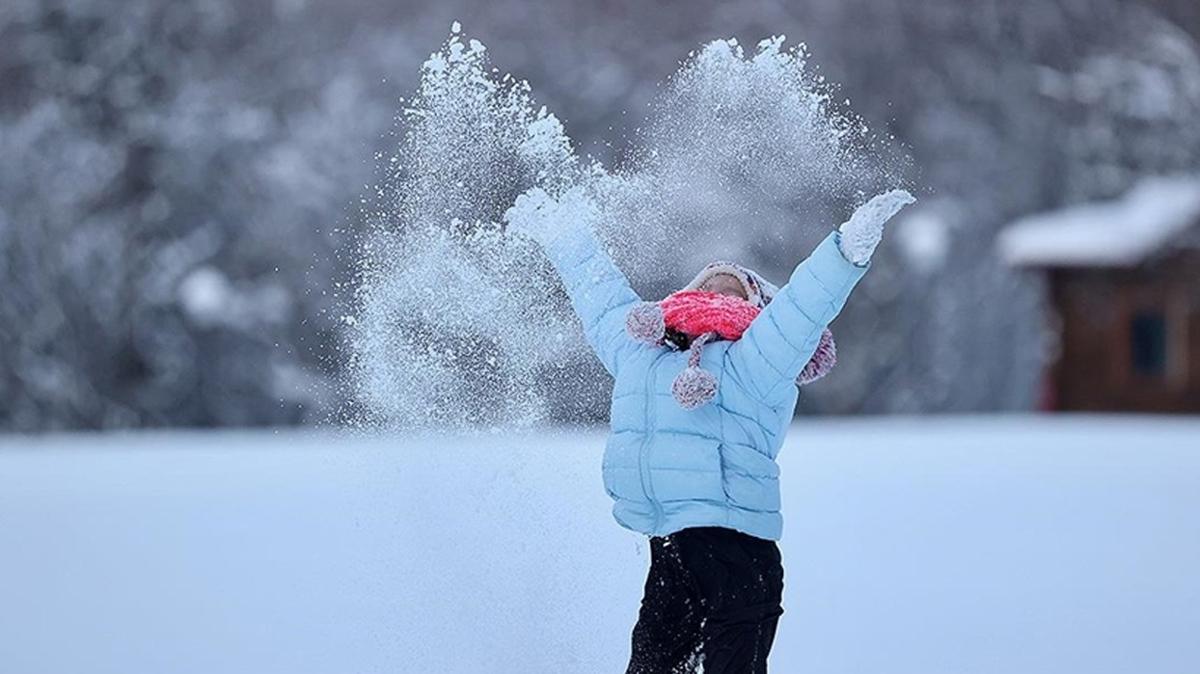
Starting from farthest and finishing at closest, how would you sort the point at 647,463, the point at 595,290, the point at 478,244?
the point at 478,244
the point at 595,290
the point at 647,463

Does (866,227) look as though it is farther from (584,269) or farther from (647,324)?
(584,269)

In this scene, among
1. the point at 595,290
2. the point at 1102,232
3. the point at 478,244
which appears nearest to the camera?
the point at 595,290

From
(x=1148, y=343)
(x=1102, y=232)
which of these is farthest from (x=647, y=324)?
(x=1148, y=343)

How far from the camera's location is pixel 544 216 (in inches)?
167

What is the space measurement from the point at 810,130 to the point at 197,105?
20011mm

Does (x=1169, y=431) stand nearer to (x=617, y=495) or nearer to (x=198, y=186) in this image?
(x=198, y=186)

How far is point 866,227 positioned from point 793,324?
253 millimetres

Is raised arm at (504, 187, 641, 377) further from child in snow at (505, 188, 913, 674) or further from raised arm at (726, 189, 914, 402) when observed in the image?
raised arm at (726, 189, 914, 402)

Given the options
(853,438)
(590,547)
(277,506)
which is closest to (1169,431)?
(853,438)

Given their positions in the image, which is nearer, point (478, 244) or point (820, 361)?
point (820, 361)

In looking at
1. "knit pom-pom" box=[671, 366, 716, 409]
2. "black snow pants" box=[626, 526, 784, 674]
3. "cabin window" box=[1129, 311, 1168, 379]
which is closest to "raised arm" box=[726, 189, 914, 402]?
"knit pom-pom" box=[671, 366, 716, 409]

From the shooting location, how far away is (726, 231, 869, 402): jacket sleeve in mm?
3500

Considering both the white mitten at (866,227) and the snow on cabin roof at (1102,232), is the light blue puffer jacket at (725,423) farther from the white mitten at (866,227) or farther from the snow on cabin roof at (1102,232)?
the snow on cabin roof at (1102,232)

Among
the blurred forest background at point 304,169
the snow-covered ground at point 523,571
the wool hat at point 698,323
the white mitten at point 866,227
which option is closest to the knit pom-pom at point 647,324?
the wool hat at point 698,323
